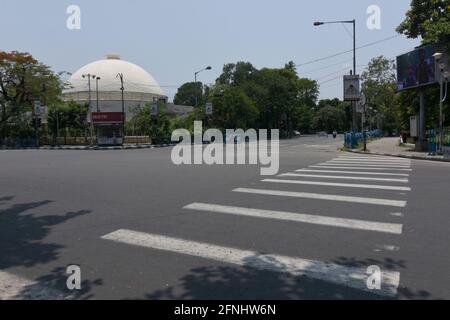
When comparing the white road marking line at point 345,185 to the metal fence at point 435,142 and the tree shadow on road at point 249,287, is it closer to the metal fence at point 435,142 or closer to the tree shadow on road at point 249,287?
the tree shadow on road at point 249,287

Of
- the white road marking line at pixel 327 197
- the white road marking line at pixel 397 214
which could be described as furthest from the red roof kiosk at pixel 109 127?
the white road marking line at pixel 397 214

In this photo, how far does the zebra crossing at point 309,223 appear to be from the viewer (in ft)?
16.5

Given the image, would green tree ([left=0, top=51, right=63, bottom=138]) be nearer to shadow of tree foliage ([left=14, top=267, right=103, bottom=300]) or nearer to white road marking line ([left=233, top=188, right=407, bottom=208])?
white road marking line ([left=233, top=188, right=407, bottom=208])

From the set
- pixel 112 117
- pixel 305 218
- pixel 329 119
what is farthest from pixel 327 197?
pixel 329 119

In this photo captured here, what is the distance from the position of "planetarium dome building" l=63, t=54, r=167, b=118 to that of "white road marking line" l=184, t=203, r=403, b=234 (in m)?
74.2

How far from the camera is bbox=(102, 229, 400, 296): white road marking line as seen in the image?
15.7ft

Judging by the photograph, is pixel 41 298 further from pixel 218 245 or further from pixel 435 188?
pixel 435 188

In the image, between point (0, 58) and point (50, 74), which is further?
point (50, 74)

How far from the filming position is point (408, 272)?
5.04m

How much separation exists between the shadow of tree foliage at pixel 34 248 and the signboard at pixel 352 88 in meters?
26.8

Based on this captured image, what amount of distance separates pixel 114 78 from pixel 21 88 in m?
38.1

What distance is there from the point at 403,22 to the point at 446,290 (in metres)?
33.6
